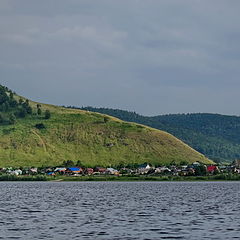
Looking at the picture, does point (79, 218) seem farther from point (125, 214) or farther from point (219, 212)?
point (219, 212)

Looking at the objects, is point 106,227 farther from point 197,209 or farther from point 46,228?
point 197,209

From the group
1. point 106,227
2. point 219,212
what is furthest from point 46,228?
point 219,212

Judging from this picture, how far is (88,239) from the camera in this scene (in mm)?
56875

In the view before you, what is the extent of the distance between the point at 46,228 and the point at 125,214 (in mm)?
17764

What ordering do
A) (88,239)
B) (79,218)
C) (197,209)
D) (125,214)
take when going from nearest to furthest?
(88,239), (79,218), (125,214), (197,209)

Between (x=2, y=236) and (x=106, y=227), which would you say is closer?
(x=2, y=236)

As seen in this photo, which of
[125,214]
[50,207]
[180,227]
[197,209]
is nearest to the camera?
[180,227]

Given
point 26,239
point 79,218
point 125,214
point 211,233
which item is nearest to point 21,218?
point 79,218

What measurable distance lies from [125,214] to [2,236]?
24701 millimetres

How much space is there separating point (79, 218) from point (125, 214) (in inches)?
303

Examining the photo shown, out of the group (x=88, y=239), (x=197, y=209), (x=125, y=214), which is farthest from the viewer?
(x=197, y=209)

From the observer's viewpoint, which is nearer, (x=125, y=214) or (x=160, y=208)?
(x=125, y=214)

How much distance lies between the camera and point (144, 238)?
57375mm

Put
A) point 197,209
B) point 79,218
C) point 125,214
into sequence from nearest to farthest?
1. point 79,218
2. point 125,214
3. point 197,209
